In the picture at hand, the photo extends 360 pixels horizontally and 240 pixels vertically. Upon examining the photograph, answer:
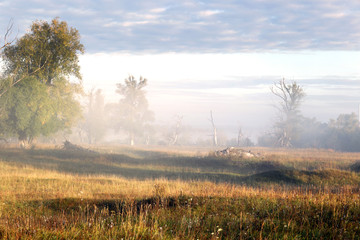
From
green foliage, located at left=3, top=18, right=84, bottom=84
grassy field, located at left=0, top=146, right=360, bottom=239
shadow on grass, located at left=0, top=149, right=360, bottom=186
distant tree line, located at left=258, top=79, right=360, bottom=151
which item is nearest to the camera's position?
grassy field, located at left=0, top=146, right=360, bottom=239

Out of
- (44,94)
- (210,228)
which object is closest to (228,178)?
(210,228)

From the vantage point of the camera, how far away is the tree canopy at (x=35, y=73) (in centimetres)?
3694

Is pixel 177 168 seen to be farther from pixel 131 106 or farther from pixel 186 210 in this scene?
pixel 131 106

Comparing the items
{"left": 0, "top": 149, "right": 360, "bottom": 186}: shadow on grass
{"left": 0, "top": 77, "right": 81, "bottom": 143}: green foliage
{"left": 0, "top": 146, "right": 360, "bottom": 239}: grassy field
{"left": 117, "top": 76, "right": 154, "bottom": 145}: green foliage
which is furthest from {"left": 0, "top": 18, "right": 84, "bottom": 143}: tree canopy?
{"left": 117, "top": 76, "right": 154, "bottom": 145}: green foliage

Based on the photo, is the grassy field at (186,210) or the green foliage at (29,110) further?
the green foliage at (29,110)

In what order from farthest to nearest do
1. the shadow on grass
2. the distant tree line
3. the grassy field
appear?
1. the distant tree line
2. the shadow on grass
3. the grassy field

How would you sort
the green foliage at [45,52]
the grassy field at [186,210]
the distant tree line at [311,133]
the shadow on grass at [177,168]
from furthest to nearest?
the distant tree line at [311,133]
the green foliage at [45,52]
the shadow on grass at [177,168]
the grassy field at [186,210]

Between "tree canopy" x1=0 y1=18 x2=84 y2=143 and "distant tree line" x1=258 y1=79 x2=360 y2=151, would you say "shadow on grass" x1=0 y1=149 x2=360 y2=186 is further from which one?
"distant tree line" x1=258 y1=79 x2=360 y2=151

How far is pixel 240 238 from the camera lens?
6.73 metres

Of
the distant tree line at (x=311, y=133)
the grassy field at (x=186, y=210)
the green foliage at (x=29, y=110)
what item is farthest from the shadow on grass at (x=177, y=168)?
Answer: the distant tree line at (x=311, y=133)

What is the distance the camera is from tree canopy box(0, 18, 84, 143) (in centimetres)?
3694

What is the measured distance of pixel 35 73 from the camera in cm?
3819

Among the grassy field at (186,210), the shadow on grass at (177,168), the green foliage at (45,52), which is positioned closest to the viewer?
the grassy field at (186,210)

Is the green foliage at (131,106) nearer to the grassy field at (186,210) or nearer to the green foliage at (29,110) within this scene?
the green foliage at (29,110)
